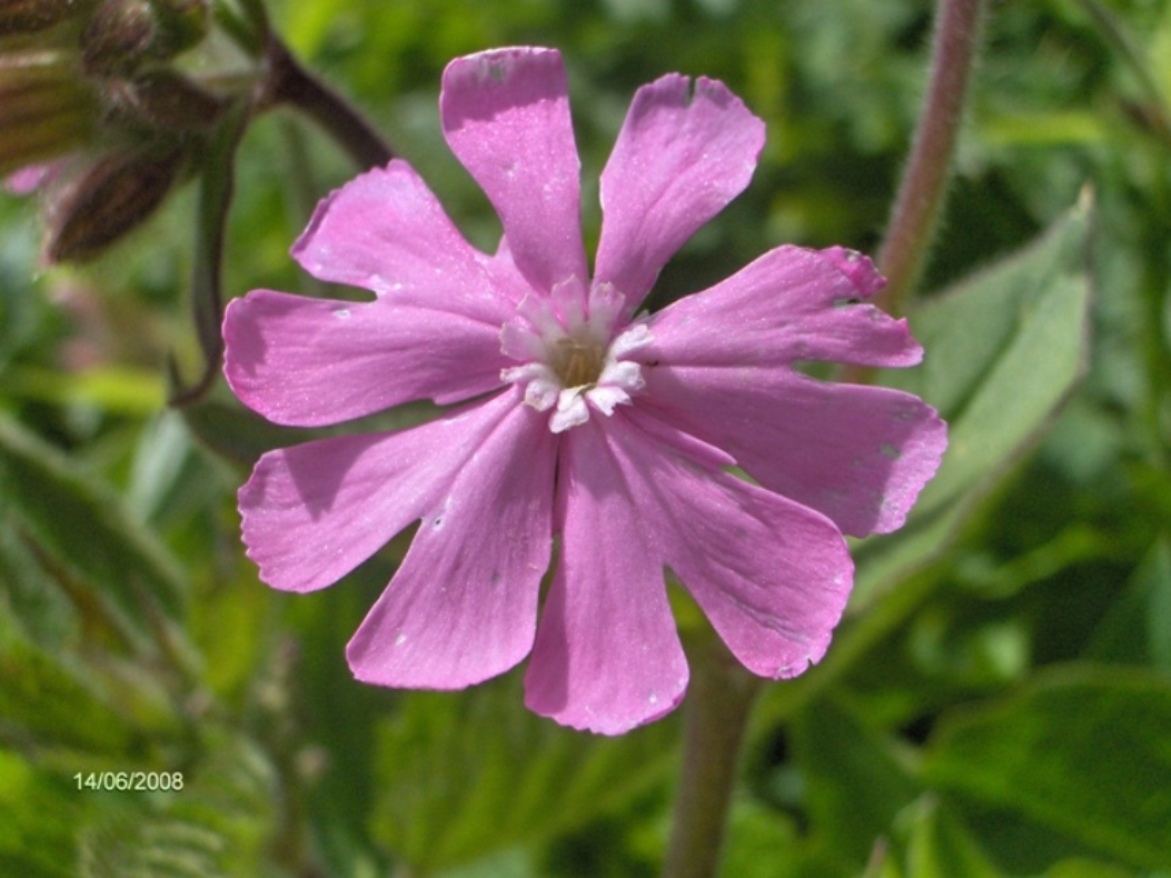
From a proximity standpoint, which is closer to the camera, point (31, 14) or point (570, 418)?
point (570, 418)

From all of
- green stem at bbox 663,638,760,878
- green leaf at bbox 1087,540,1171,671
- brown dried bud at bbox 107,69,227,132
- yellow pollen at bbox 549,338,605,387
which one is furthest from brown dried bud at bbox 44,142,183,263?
green leaf at bbox 1087,540,1171,671

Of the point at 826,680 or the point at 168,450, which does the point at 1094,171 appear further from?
the point at 168,450

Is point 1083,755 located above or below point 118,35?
below

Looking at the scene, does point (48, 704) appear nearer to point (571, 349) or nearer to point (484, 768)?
point (484, 768)

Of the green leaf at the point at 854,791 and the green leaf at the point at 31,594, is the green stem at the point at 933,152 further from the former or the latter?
the green leaf at the point at 31,594

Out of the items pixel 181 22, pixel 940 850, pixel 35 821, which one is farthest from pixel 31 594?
pixel 940 850

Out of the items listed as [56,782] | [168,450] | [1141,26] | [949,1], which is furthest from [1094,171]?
[56,782]
